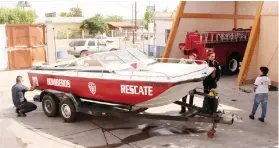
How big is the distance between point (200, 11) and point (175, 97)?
10318mm

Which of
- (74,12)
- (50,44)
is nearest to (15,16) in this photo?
(50,44)

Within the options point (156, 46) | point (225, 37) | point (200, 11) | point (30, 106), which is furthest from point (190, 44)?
point (156, 46)

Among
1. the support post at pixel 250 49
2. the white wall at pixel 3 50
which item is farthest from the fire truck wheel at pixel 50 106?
the white wall at pixel 3 50

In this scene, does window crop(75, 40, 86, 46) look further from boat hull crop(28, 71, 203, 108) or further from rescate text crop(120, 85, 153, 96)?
rescate text crop(120, 85, 153, 96)

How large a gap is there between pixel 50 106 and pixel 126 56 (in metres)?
2.36

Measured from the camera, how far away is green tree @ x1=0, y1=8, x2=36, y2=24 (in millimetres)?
46256

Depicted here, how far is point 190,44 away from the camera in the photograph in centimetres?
1355

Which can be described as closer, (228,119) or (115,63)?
(228,119)

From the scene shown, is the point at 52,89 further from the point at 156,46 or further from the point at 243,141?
the point at 156,46

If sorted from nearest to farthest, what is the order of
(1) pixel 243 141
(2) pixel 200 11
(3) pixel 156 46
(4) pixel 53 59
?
1. (1) pixel 243 141
2. (2) pixel 200 11
3. (4) pixel 53 59
4. (3) pixel 156 46

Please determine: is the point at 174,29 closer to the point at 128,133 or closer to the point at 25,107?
the point at 25,107

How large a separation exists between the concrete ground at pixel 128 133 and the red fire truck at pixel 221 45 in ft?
16.3

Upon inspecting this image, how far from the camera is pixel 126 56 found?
789cm

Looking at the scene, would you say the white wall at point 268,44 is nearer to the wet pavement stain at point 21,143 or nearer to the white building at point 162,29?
the wet pavement stain at point 21,143
